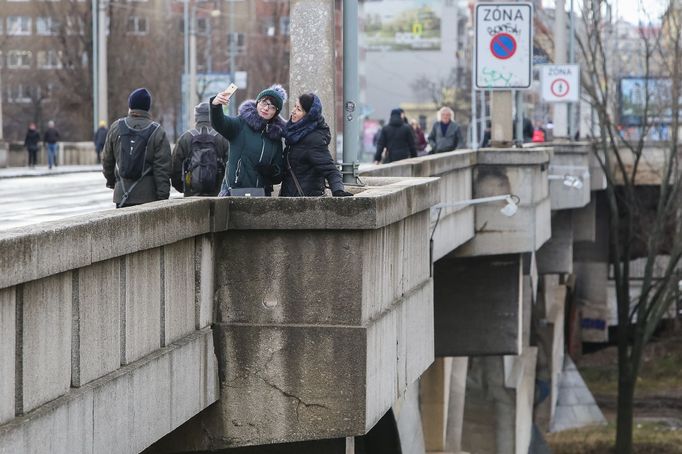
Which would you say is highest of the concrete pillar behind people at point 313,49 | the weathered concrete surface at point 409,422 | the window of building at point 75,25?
the window of building at point 75,25

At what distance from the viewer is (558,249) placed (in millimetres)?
43375

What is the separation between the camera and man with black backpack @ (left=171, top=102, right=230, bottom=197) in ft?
42.7

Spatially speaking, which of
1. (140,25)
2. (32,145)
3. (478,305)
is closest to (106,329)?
(478,305)

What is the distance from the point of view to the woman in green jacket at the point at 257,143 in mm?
10469

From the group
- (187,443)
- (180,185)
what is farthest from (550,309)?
(187,443)

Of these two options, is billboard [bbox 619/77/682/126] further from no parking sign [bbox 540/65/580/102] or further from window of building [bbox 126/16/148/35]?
window of building [bbox 126/16/148/35]

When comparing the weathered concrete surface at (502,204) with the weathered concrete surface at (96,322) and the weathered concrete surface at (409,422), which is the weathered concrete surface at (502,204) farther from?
the weathered concrete surface at (96,322)

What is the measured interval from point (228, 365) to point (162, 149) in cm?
333

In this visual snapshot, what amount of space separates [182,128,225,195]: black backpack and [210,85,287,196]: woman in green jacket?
7.53 feet

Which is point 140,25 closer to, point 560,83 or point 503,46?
point 560,83

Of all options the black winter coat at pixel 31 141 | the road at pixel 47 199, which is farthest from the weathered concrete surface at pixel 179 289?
the black winter coat at pixel 31 141

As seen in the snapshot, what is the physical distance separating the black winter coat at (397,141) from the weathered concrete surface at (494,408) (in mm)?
10551

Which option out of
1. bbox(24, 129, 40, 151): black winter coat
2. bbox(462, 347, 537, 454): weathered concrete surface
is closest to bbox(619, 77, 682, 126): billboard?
bbox(462, 347, 537, 454): weathered concrete surface

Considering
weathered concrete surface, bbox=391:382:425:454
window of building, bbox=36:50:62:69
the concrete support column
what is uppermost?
window of building, bbox=36:50:62:69
